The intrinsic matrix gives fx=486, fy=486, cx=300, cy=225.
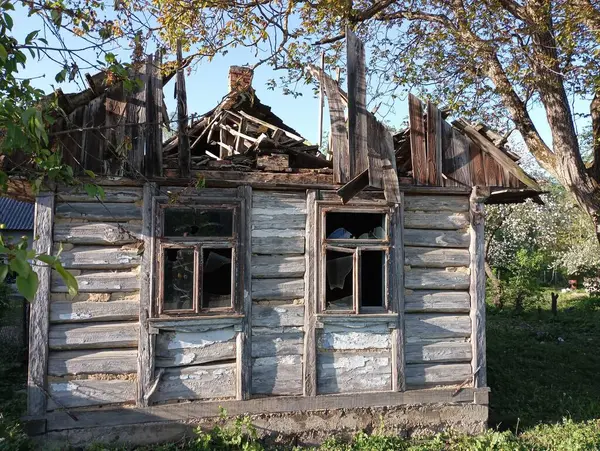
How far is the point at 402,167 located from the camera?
703 centimetres

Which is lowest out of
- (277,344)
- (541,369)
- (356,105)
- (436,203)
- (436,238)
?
(541,369)

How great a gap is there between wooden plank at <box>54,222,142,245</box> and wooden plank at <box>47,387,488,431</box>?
1.96 metres

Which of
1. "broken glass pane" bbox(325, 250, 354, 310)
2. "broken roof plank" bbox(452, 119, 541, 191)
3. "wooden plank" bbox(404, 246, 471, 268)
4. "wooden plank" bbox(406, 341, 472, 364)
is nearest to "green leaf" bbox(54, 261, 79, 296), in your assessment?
"broken glass pane" bbox(325, 250, 354, 310)

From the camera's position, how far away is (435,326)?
653cm

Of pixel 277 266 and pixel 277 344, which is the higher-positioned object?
pixel 277 266

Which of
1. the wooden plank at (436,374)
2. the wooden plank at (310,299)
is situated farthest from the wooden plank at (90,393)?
the wooden plank at (436,374)

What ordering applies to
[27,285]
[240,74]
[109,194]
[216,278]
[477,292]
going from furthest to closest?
[240,74]
[477,292]
[216,278]
[109,194]
[27,285]

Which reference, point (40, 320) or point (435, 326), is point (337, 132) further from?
point (40, 320)

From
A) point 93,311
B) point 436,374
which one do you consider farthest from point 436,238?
point 93,311

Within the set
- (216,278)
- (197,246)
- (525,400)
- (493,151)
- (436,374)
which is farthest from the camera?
(525,400)

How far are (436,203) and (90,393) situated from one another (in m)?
4.95

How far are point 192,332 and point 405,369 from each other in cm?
281

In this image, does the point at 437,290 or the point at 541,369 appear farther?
the point at 541,369

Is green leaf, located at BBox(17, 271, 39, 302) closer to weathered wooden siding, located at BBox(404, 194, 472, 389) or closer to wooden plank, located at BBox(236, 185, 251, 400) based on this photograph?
wooden plank, located at BBox(236, 185, 251, 400)
